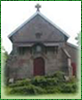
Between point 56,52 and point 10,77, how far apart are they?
3739mm

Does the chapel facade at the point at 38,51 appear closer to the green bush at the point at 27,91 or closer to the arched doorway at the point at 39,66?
the arched doorway at the point at 39,66

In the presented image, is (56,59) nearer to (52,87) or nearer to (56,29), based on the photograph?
(56,29)

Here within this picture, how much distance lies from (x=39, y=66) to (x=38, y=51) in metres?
1.13

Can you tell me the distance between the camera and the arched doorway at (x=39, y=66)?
25.3m

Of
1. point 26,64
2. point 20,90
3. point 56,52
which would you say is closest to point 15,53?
point 26,64

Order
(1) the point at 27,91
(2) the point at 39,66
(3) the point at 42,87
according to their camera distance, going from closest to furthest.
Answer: (1) the point at 27,91 < (3) the point at 42,87 < (2) the point at 39,66

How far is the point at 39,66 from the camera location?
84.5ft

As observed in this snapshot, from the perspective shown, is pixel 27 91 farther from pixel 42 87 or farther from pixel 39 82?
pixel 39 82

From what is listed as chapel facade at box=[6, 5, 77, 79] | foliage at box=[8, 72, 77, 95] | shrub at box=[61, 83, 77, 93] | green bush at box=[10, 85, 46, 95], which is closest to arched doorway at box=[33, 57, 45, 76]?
chapel facade at box=[6, 5, 77, 79]

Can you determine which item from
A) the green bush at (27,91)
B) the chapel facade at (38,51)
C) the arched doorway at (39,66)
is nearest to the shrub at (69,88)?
the green bush at (27,91)

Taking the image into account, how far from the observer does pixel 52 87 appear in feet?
60.6

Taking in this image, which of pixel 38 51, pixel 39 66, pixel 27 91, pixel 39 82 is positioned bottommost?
A: pixel 27 91

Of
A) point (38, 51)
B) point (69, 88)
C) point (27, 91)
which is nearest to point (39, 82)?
point (69, 88)

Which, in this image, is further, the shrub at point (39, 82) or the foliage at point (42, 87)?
the shrub at point (39, 82)
